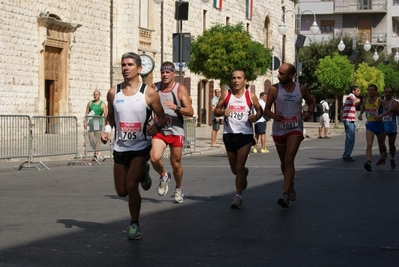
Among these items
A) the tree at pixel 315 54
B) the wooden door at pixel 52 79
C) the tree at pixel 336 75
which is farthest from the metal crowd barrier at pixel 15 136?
the tree at pixel 315 54

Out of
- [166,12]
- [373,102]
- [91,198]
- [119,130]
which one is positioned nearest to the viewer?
[119,130]

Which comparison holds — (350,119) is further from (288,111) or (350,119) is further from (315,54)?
(315,54)

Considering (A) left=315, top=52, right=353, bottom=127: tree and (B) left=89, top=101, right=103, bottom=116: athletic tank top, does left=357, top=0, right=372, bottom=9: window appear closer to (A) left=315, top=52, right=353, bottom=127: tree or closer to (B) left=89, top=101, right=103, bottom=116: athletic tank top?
(A) left=315, top=52, right=353, bottom=127: tree

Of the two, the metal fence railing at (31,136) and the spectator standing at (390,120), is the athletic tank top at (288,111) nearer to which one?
the spectator standing at (390,120)

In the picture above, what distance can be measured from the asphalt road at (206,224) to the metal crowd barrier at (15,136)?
8.39 feet

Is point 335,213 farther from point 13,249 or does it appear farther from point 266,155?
point 266,155

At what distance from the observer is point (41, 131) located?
67.3ft

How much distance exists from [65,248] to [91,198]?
4.71 meters

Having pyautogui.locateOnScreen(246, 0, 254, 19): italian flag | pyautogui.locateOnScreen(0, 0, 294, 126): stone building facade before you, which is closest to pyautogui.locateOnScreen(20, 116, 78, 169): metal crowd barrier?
pyautogui.locateOnScreen(0, 0, 294, 126): stone building facade

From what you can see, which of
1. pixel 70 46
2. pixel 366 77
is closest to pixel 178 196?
pixel 70 46

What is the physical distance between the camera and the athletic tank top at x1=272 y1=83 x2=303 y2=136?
12414 millimetres

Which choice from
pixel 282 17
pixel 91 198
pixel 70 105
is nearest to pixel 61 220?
pixel 91 198

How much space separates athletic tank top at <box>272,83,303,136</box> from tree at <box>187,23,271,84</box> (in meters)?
23.4

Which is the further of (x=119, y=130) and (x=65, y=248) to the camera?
(x=119, y=130)
